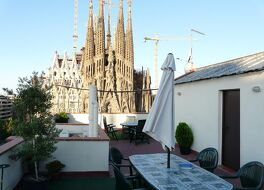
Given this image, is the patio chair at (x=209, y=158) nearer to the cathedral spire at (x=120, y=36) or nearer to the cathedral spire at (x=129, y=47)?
the cathedral spire at (x=120, y=36)

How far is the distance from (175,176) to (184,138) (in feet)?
19.0

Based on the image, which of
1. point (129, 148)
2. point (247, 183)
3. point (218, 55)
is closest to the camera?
point (247, 183)

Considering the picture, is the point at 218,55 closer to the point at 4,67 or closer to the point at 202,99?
the point at 202,99

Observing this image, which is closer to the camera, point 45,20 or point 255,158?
point 255,158

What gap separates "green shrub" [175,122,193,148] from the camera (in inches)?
383

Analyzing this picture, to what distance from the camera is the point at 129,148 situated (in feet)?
35.8

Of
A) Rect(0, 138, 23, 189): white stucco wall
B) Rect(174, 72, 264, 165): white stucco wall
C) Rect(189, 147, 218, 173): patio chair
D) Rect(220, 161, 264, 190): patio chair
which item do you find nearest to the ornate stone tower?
Rect(174, 72, 264, 165): white stucco wall

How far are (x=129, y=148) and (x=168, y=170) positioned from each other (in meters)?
6.58

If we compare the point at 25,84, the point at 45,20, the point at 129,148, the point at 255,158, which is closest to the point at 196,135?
the point at 129,148

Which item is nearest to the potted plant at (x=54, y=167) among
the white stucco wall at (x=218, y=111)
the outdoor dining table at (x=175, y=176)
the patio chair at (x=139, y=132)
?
the outdoor dining table at (x=175, y=176)

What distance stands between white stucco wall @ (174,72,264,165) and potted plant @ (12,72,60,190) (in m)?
4.48

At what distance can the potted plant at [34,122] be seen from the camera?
216 inches

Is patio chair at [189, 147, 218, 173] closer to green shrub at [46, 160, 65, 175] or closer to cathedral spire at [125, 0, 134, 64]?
green shrub at [46, 160, 65, 175]

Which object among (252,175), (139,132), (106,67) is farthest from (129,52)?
(252,175)
